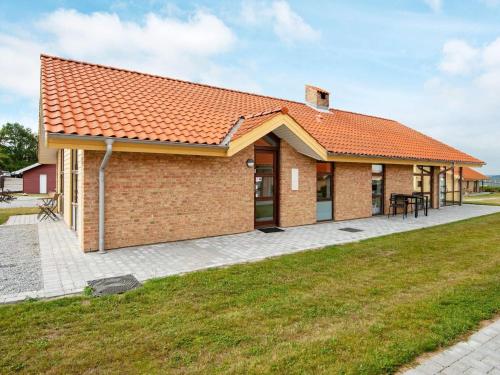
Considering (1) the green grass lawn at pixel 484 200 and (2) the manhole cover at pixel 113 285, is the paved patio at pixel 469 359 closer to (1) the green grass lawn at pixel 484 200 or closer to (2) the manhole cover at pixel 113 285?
(2) the manhole cover at pixel 113 285

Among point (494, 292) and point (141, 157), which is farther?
point (141, 157)

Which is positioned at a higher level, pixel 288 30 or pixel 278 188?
pixel 288 30

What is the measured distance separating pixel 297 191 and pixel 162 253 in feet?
18.8

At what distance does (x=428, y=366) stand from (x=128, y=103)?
928cm

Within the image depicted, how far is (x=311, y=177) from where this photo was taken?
12.0m

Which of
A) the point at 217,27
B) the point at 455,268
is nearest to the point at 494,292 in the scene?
the point at 455,268

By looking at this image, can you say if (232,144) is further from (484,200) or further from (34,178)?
(34,178)

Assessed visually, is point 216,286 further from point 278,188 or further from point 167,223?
point 278,188

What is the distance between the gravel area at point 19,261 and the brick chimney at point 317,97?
14396 millimetres

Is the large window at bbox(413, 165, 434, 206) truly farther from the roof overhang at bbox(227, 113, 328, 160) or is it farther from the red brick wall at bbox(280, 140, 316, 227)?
the roof overhang at bbox(227, 113, 328, 160)

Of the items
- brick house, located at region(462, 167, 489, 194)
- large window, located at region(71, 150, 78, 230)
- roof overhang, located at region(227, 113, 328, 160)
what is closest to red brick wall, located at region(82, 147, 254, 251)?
roof overhang, located at region(227, 113, 328, 160)

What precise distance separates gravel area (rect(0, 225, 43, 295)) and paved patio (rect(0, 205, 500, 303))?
154 mm

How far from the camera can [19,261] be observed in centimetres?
688

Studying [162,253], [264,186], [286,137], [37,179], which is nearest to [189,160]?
[162,253]
